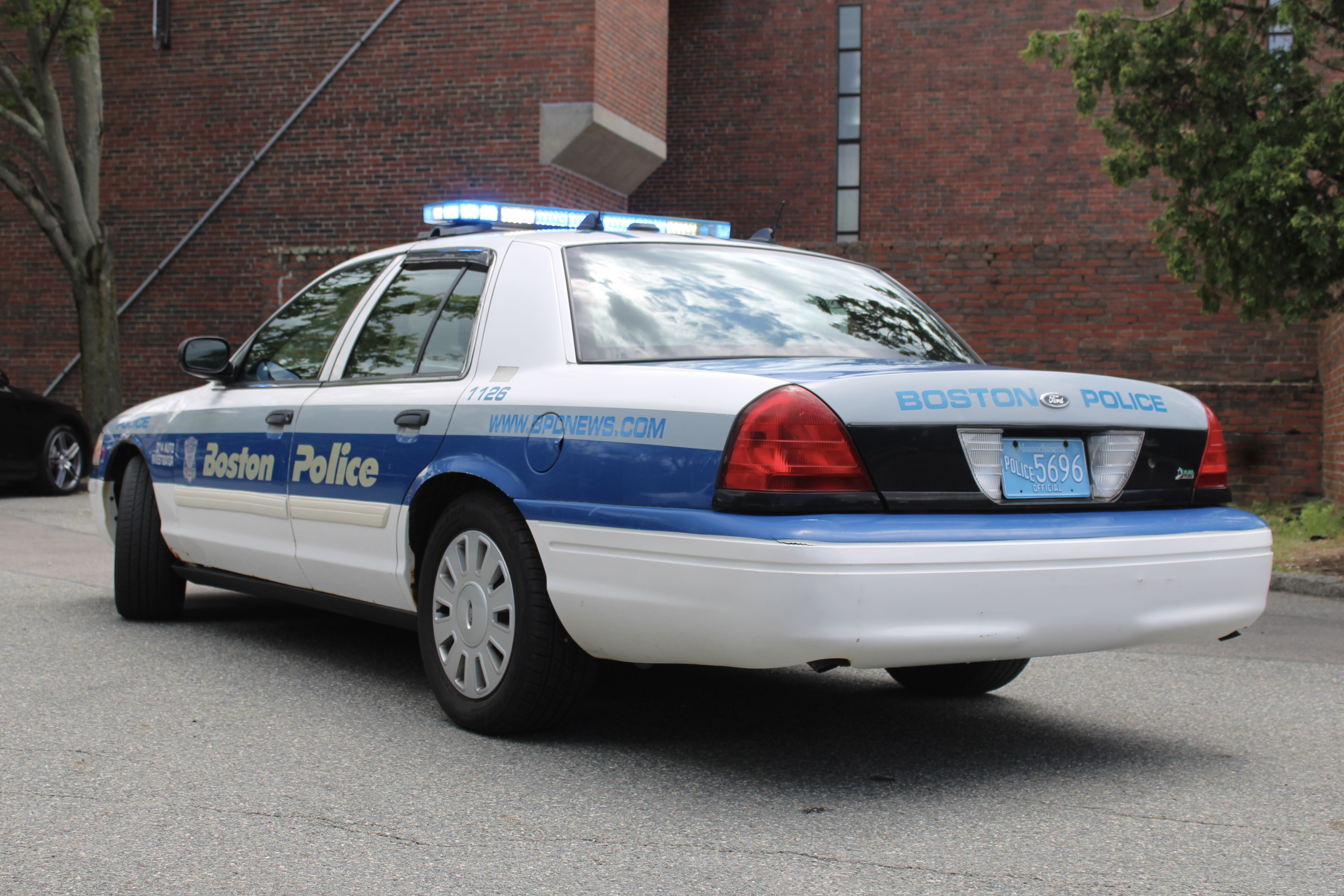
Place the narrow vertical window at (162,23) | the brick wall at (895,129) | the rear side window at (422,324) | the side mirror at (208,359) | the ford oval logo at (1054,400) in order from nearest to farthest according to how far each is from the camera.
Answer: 1. the ford oval logo at (1054,400)
2. the rear side window at (422,324)
3. the side mirror at (208,359)
4. the narrow vertical window at (162,23)
5. the brick wall at (895,129)

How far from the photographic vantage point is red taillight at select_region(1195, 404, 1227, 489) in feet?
12.7

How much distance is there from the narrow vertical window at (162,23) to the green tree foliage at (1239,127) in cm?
1346

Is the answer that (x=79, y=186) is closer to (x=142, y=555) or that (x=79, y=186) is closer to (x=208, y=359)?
(x=142, y=555)

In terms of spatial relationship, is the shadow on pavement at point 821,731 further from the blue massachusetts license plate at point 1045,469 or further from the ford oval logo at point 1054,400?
the ford oval logo at point 1054,400

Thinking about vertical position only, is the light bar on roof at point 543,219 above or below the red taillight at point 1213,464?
above

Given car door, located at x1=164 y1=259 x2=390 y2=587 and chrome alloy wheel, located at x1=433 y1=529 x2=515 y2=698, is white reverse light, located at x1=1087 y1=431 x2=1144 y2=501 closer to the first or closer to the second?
chrome alloy wheel, located at x1=433 y1=529 x2=515 y2=698

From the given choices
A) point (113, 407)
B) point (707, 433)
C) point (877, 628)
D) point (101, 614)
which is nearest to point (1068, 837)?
point (877, 628)

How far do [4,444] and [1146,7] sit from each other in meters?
11.6

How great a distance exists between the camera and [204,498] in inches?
217

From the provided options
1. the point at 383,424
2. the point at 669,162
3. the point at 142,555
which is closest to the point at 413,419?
the point at 383,424

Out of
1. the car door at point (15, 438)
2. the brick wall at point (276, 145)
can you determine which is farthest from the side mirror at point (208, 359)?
the brick wall at point (276, 145)

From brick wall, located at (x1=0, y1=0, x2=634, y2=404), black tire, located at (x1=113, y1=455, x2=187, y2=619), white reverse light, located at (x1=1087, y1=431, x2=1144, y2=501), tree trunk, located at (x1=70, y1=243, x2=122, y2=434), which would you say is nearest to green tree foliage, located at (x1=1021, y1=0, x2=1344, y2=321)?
white reverse light, located at (x1=1087, y1=431, x2=1144, y2=501)

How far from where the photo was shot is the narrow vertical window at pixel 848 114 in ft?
69.9

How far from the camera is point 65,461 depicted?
1447cm
